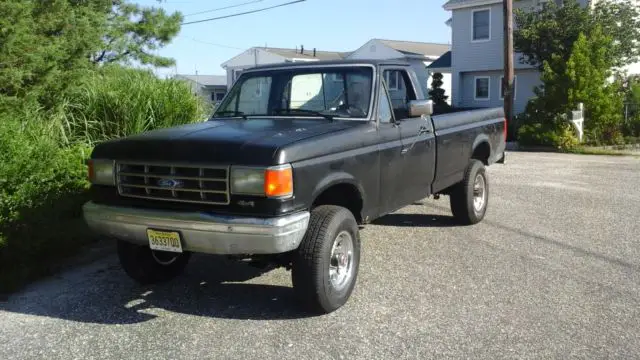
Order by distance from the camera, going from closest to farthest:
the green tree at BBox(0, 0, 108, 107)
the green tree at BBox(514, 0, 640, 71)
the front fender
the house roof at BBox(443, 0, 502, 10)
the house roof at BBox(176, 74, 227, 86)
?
the front fender → the green tree at BBox(0, 0, 108, 107) → the green tree at BBox(514, 0, 640, 71) → the house roof at BBox(443, 0, 502, 10) → the house roof at BBox(176, 74, 227, 86)

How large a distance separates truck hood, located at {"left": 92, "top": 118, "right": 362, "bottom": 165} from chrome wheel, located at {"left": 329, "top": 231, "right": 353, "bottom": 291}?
0.85 m

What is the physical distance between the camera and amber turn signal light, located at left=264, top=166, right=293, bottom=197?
13.4ft

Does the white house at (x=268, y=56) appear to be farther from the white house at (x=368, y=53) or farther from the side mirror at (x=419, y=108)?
the side mirror at (x=419, y=108)

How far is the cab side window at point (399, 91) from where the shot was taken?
231 inches

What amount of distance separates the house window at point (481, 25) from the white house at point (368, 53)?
261 cm

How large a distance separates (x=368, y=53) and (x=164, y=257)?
3591cm

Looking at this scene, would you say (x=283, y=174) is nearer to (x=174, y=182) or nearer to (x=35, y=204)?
(x=174, y=182)

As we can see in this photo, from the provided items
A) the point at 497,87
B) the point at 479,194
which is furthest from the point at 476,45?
the point at 479,194

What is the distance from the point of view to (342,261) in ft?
15.9

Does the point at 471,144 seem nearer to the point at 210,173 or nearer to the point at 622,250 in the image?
the point at 622,250

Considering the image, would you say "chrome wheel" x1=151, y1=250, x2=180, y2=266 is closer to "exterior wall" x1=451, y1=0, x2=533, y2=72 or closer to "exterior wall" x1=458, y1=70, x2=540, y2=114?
"exterior wall" x1=458, y1=70, x2=540, y2=114

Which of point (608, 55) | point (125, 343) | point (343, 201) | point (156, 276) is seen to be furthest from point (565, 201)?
point (608, 55)

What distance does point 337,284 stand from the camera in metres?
4.74

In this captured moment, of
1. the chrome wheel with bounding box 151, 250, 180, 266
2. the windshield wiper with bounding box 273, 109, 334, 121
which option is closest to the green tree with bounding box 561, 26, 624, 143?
the windshield wiper with bounding box 273, 109, 334, 121
